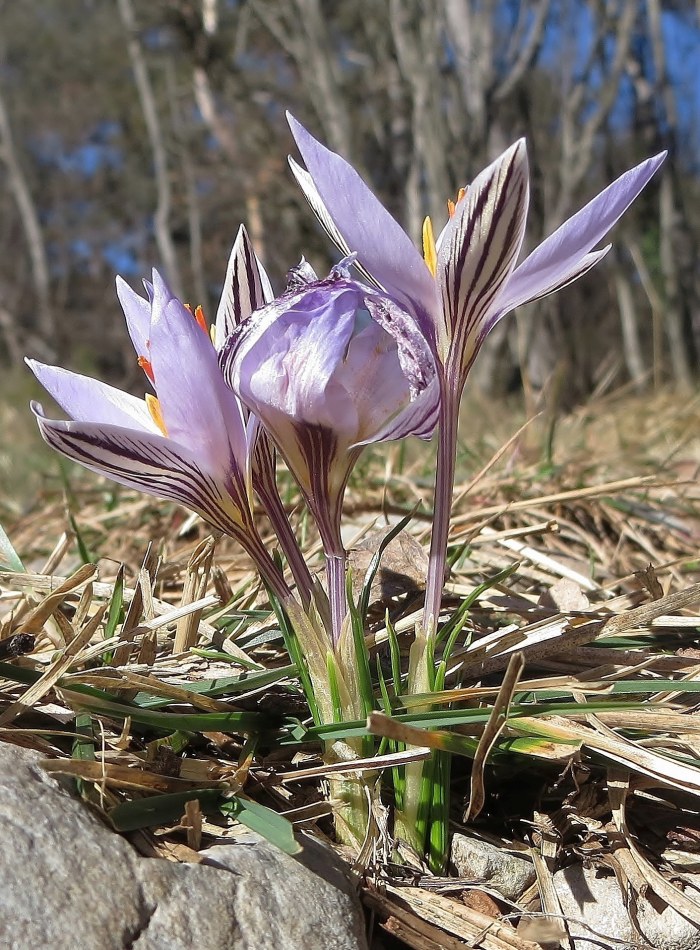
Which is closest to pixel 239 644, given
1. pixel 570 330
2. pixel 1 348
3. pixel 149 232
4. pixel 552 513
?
pixel 552 513

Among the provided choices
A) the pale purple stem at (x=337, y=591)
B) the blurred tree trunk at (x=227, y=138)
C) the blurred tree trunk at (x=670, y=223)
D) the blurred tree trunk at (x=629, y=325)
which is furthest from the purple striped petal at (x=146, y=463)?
the blurred tree trunk at (x=227, y=138)

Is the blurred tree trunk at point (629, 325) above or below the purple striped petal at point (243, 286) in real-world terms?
above

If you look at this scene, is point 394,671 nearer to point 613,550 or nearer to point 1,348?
point 613,550

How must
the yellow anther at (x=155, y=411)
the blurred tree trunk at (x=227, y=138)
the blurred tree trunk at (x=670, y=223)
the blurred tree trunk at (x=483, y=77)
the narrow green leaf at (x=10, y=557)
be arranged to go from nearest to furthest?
the yellow anther at (x=155, y=411) → the narrow green leaf at (x=10, y=557) → the blurred tree trunk at (x=483, y=77) → the blurred tree trunk at (x=670, y=223) → the blurred tree trunk at (x=227, y=138)

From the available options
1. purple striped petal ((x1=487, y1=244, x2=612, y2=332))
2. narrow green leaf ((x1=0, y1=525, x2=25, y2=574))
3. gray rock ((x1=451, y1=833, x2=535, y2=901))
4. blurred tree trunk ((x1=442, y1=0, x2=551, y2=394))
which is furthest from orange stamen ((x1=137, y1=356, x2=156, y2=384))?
blurred tree trunk ((x1=442, y1=0, x2=551, y2=394))

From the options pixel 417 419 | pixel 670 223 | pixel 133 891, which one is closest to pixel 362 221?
pixel 417 419

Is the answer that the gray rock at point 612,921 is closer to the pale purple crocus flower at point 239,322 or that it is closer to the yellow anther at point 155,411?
the pale purple crocus flower at point 239,322
